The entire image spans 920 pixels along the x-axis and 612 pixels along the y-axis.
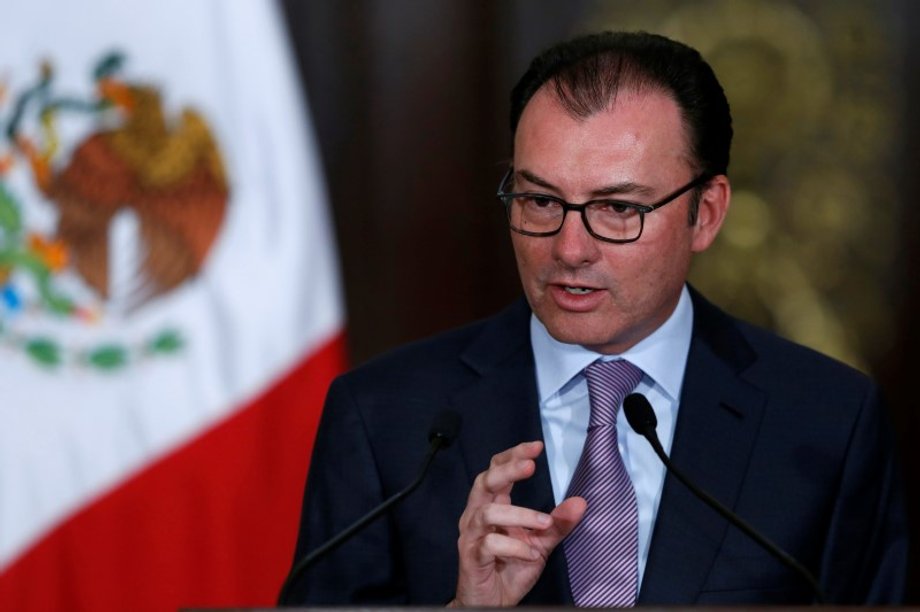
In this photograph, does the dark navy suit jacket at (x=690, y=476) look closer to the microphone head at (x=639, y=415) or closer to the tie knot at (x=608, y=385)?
the tie knot at (x=608, y=385)

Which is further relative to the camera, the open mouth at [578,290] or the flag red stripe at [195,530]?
the flag red stripe at [195,530]

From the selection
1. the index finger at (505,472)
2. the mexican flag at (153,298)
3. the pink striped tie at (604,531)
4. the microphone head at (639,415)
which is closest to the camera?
the index finger at (505,472)

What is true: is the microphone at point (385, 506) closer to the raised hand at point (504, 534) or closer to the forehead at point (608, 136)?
the raised hand at point (504, 534)

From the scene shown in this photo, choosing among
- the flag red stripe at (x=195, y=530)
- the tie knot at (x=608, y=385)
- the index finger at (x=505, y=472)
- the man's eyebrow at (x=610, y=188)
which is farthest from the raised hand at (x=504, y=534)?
the flag red stripe at (x=195, y=530)

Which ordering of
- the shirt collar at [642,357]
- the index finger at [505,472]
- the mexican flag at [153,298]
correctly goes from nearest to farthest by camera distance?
the index finger at [505,472]
the shirt collar at [642,357]
the mexican flag at [153,298]

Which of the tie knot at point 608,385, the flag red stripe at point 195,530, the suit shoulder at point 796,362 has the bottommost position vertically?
the flag red stripe at point 195,530

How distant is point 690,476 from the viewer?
1.60 meters

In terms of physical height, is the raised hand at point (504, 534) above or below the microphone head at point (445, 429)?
below

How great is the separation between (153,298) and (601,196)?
1.37 meters

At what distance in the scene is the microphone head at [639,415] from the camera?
55.1 inches

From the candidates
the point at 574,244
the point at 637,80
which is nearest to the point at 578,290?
the point at 574,244

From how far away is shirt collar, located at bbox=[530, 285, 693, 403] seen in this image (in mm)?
1684

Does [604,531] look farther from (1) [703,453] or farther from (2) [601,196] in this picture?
(2) [601,196]

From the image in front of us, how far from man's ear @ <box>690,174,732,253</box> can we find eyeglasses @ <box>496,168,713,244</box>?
118 mm
